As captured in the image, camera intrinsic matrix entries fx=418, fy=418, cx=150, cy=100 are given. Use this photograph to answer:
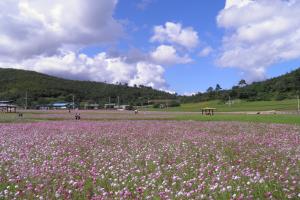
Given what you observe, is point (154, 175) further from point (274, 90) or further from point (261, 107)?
point (274, 90)

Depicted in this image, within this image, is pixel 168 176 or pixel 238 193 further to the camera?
pixel 168 176

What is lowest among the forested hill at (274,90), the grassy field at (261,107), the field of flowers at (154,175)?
the field of flowers at (154,175)

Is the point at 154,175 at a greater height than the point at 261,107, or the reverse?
the point at 261,107

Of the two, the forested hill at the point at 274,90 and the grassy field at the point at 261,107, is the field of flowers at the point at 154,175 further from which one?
the forested hill at the point at 274,90

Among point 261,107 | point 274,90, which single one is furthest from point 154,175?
point 274,90

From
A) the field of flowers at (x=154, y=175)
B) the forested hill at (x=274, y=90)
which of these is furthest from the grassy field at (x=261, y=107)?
the field of flowers at (x=154, y=175)

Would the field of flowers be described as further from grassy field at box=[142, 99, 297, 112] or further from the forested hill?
the forested hill

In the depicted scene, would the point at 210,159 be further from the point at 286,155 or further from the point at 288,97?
the point at 288,97

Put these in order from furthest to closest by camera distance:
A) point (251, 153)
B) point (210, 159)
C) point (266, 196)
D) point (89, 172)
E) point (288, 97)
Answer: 1. point (288, 97)
2. point (251, 153)
3. point (210, 159)
4. point (89, 172)
5. point (266, 196)

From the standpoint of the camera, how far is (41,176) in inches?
399

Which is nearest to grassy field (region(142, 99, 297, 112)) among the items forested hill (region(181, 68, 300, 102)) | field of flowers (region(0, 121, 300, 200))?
forested hill (region(181, 68, 300, 102))

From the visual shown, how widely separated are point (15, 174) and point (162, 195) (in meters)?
5.06

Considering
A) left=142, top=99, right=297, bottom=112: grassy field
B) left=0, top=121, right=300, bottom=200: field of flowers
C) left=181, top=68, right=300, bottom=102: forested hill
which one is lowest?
left=0, top=121, right=300, bottom=200: field of flowers

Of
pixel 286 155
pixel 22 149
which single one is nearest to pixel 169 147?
pixel 286 155
